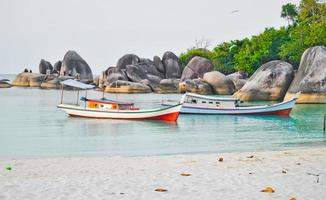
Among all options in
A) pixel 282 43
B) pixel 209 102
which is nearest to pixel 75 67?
pixel 282 43

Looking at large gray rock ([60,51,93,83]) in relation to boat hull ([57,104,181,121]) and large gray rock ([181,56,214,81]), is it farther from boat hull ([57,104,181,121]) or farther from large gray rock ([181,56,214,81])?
boat hull ([57,104,181,121])

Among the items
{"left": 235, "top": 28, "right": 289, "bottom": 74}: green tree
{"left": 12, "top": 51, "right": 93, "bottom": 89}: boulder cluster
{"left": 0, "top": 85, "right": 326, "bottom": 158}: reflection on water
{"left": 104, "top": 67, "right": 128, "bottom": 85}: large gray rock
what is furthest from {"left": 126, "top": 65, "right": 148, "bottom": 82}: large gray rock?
{"left": 0, "top": 85, "right": 326, "bottom": 158}: reflection on water

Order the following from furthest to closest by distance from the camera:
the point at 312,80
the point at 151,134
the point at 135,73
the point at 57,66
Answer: the point at 57,66
the point at 135,73
the point at 312,80
the point at 151,134

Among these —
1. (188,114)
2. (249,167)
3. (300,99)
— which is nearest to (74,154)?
(249,167)

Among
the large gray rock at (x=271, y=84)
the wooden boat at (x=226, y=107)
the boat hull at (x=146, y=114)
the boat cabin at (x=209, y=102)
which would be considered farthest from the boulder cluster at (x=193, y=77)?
the boat hull at (x=146, y=114)

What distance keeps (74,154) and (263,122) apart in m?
14.2

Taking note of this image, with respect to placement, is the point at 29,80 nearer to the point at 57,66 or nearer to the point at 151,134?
the point at 57,66

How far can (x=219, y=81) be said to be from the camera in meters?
52.3

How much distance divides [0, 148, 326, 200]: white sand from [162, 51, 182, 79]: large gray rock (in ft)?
187

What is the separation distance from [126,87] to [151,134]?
120 ft

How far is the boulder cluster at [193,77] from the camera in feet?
126

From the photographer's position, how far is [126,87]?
5734cm

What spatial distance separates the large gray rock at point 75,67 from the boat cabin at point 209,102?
41.0 m

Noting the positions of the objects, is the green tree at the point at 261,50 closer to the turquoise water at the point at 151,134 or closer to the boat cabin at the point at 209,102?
the turquoise water at the point at 151,134
